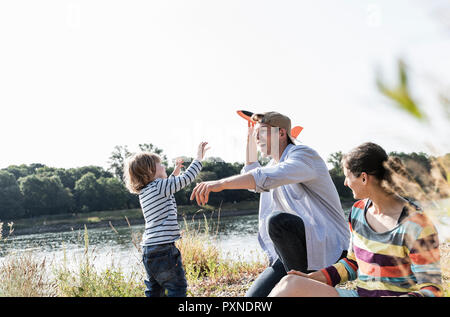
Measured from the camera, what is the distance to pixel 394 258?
5.20ft

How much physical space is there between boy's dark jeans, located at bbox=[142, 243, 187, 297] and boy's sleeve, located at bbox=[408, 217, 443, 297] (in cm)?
155

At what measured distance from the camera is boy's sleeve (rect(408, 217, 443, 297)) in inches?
56.0

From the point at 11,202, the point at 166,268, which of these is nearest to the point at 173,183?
the point at 166,268

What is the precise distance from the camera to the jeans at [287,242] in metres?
2.34

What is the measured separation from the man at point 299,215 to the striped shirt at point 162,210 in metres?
0.61

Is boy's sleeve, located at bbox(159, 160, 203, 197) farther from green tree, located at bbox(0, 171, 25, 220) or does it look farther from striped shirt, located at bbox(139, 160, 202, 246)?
green tree, located at bbox(0, 171, 25, 220)

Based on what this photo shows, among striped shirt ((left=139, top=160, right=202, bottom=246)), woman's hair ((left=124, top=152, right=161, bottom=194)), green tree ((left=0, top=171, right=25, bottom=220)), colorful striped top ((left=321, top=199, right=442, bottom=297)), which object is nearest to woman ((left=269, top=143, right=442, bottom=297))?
colorful striped top ((left=321, top=199, right=442, bottom=297))

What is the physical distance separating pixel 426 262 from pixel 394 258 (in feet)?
0.48

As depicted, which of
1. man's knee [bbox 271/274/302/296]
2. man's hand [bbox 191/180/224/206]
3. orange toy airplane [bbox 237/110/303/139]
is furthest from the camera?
orange toy airplane [bbox 237/110/303/139]

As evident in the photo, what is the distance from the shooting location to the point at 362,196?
175 centimetres

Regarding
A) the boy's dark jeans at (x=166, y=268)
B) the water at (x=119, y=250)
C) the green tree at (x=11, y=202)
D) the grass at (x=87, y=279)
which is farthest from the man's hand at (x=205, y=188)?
the green tree at (x=11, y=202)
